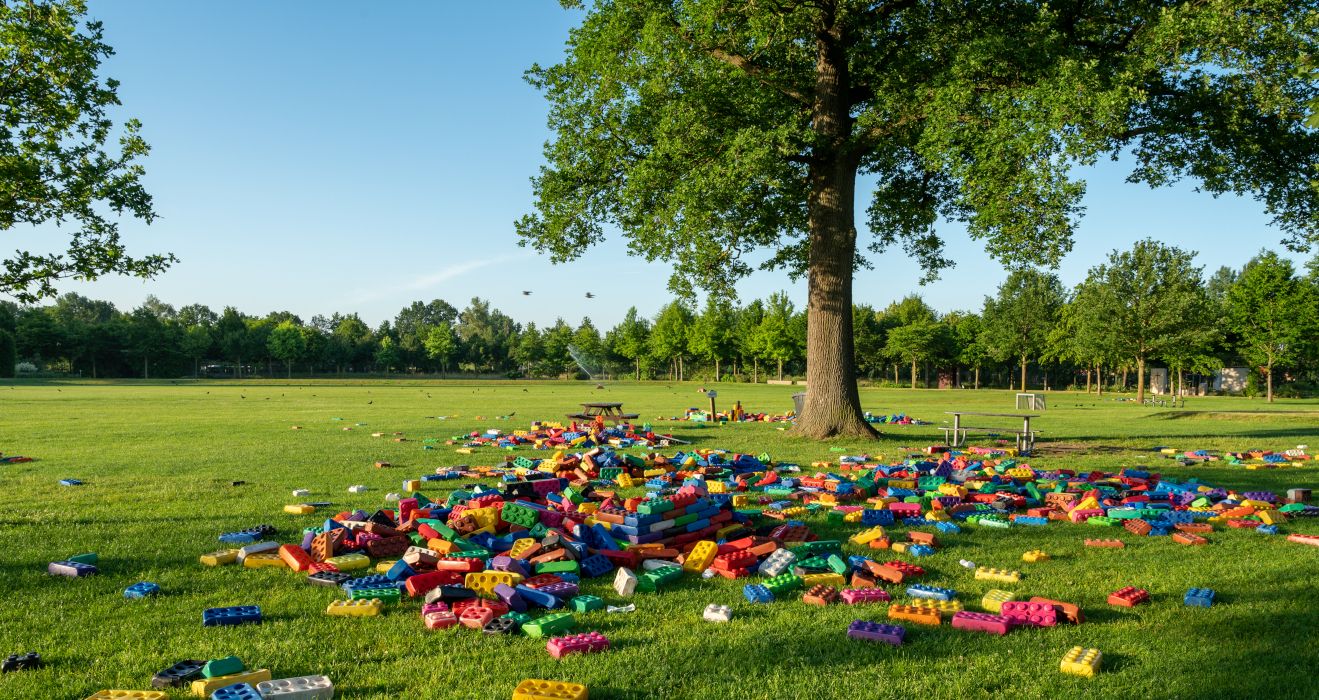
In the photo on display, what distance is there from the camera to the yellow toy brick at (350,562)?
21.8 ft

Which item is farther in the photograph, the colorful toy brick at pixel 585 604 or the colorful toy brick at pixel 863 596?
the colorful toy brick at pixel 863 596

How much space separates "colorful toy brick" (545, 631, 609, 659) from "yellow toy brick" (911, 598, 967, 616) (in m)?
2.33

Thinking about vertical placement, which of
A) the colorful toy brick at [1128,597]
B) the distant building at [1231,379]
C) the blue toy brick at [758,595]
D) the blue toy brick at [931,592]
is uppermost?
the distant building at [1231,379]

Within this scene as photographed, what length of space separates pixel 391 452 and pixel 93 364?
335 feet

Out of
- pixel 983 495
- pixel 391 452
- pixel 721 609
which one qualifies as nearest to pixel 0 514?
pixel 391 452

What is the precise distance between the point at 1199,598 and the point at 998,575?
4.62ft

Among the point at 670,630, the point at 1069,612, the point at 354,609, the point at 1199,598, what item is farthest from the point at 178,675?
the point at 1199,598

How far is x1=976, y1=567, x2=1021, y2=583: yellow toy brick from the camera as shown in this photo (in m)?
6.32

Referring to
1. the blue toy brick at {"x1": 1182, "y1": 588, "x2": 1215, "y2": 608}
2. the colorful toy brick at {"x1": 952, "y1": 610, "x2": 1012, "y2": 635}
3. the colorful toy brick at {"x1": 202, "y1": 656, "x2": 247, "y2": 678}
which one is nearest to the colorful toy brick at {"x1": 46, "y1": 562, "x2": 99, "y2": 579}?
the colorful toy brick at {"x1": 202, "y1": 656, "x2": 247, "y2": 678}

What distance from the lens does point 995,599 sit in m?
5.61

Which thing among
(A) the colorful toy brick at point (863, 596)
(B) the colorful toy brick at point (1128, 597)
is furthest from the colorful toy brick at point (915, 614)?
(B) the colorful toy brick at point (1128, 597)

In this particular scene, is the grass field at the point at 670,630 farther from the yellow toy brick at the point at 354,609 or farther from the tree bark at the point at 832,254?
the tree bark at the point at 832,254

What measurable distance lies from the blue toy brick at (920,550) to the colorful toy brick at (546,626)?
12.6 feet

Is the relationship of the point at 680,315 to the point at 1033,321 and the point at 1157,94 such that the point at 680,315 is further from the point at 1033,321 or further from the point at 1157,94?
the point at 1157,94
